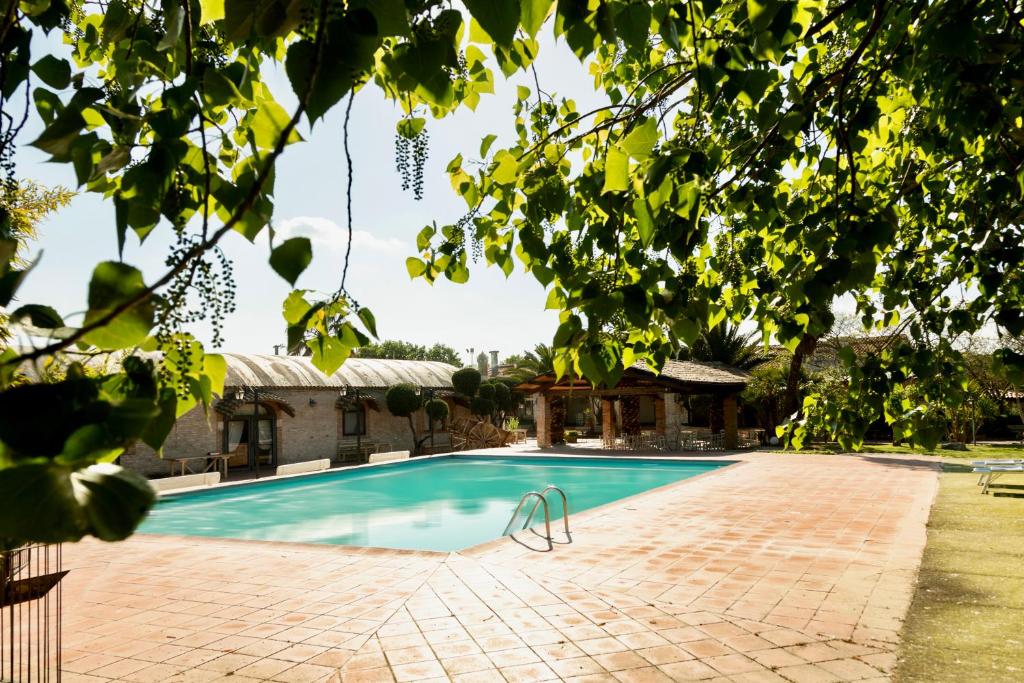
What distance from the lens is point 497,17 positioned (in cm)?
108

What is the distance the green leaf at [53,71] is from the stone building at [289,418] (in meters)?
17.9

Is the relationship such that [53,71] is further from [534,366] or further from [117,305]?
[534,366]

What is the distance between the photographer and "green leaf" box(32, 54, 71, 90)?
157 cm

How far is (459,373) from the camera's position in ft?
89.2

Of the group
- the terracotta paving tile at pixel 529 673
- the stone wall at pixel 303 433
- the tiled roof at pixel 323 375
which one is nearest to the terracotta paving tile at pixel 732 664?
the terracotta paving tile at pixel 529 673

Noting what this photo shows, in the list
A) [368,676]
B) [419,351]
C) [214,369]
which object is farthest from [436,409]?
[419,351]

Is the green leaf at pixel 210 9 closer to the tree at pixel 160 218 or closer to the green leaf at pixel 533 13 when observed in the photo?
the tree at pixel 160 218

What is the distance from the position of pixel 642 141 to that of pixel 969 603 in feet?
19.1

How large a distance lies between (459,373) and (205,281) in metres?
26.1

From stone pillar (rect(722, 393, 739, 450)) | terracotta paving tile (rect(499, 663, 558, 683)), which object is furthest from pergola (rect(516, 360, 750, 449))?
terracotta paving tile (rect(499, 663, 558, 683))


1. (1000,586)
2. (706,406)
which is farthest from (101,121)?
(706,406)

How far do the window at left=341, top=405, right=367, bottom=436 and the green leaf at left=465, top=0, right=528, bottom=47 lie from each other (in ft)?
79.3

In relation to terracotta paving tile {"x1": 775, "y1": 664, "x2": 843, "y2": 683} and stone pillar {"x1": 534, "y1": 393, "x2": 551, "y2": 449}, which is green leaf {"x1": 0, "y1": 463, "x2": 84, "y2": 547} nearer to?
terracotta paving tile {"x1": 775, "y1": 664, "x2": 843, "y2": 683}

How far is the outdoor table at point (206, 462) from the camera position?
1803cm
